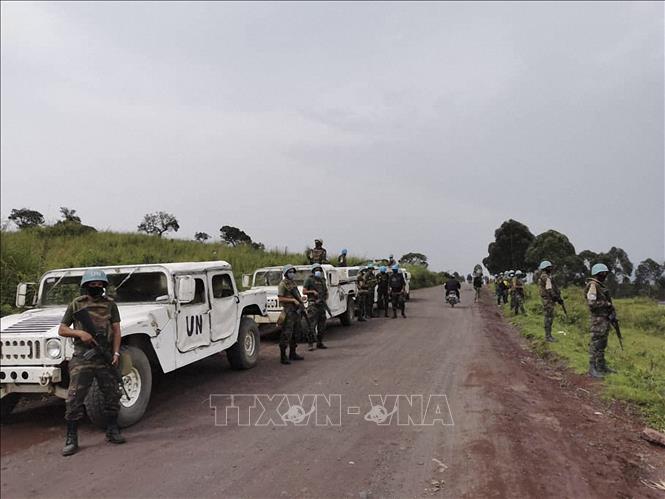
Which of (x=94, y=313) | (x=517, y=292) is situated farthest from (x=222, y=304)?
(x=517, y=292)

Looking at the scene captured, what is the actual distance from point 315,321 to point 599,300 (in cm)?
577

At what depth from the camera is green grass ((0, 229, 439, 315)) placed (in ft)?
35.8

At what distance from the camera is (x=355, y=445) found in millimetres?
5273

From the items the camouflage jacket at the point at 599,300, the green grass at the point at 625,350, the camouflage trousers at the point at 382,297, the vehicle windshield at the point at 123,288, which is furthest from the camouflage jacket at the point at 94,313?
the camouflage trousers at the point at 382,297

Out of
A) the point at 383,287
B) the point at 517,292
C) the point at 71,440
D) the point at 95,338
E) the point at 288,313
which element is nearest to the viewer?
the point at 71,440

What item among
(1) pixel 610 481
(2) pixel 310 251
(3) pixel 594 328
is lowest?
(1) pixel 610 481

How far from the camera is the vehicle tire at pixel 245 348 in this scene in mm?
8672

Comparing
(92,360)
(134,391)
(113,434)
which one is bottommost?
(113,434)

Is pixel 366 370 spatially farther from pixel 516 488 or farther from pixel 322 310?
pixel 516 488

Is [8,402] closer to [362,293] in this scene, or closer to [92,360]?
[92,360]

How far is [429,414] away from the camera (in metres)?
6.35

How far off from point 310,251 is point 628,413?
10.7 metres

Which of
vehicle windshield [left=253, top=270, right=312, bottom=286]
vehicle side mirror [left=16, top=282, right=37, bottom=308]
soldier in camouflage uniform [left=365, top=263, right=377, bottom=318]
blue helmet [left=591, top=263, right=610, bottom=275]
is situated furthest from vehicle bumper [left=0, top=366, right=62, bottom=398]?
soldier in camouflage uniform [left=365, top=263, right=377, bottom=318]

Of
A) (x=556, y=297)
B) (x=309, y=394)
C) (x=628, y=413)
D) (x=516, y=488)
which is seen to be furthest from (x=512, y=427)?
(x=556, y=297)
